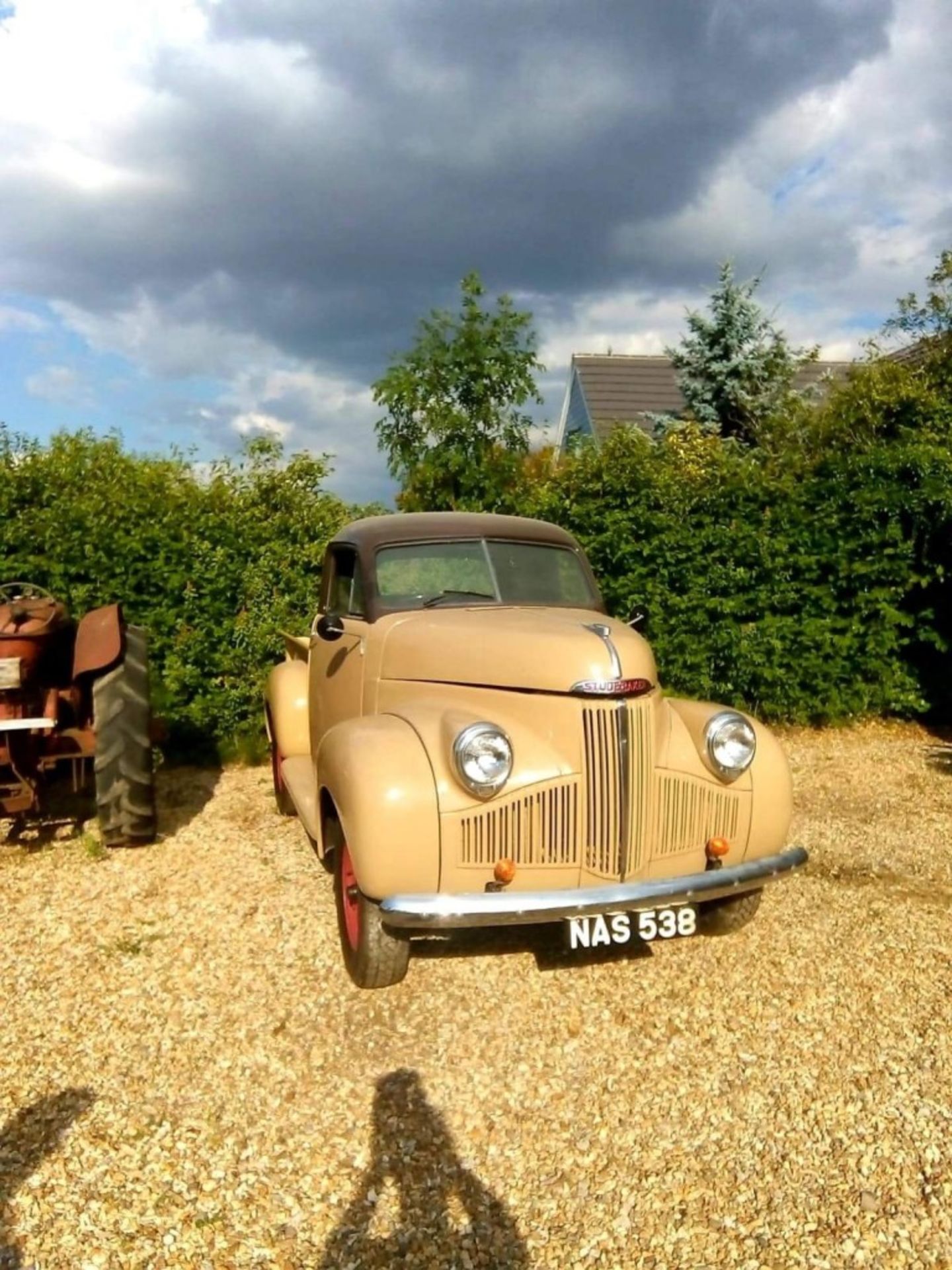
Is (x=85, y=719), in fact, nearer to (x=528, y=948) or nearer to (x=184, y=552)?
(x=184, y=552)

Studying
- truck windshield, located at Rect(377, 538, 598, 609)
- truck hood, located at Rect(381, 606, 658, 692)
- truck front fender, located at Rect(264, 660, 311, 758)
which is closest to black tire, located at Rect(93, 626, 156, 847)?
truck front fender, located at Rect(264, 660, 311, 758)

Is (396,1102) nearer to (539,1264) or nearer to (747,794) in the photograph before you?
(539,1264)

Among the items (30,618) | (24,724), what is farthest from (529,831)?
(30,618)

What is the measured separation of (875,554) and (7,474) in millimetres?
6820

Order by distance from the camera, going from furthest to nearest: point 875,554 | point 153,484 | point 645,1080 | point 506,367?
1. point 506,367
2. point 875,554
3. point 153,484
4. point 645,1080

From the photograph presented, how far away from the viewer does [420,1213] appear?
92.0 inches

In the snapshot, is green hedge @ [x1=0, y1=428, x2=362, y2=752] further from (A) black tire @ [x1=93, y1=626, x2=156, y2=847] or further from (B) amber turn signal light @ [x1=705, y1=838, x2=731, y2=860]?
(B) amber turn signal light @ [x1=705, y1=838, x2=731, y2=860]

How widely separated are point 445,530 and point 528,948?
1.98 m

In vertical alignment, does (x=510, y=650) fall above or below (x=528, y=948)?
above

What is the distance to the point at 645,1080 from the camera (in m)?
2.91

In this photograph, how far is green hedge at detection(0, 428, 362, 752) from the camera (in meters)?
6.55

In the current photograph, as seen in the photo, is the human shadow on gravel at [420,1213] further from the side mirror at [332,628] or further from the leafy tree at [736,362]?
the leafy tree at [736,362]

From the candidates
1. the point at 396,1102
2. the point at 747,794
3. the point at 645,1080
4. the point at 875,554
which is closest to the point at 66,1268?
the point at 396,1102

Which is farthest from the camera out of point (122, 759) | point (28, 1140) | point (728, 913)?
point (122, 759)
